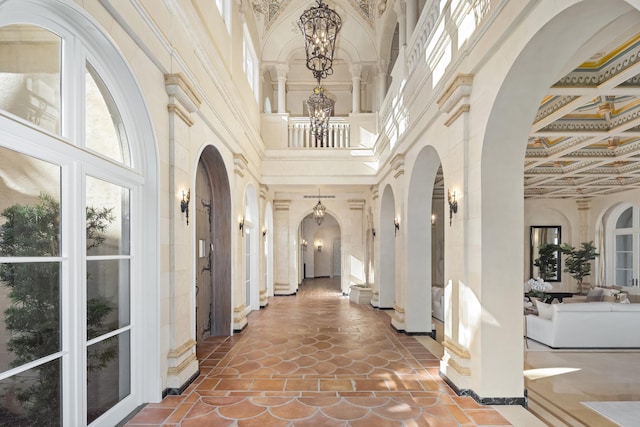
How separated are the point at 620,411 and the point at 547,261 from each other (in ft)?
36.1

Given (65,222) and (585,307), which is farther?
(585,307)

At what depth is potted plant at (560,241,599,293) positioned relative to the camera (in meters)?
12.6

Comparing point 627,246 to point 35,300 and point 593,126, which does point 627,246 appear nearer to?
point 593,126

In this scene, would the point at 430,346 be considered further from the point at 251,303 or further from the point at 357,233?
the point at 357,233

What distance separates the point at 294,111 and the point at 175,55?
9079mm

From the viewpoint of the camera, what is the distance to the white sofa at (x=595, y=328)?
6.24 meters

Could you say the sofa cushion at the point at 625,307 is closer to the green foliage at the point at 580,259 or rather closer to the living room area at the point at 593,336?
the living room area at the point at 593,336

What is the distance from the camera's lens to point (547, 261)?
13453 millimetres

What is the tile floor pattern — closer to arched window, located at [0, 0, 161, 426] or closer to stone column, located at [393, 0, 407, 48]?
arched window, located at [0, 0, 161, 426]

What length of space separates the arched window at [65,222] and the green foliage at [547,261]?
13.8 meters

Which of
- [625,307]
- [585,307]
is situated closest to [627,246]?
[625,307]

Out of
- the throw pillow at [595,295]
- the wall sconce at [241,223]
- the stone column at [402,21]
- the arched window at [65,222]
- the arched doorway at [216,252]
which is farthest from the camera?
the throw pillow at [595,295]

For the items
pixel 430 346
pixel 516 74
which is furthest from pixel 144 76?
pixel 430 346

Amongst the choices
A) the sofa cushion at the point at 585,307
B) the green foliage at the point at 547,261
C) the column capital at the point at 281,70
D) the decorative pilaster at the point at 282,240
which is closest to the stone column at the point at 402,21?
the column capital at the point at 281,70
